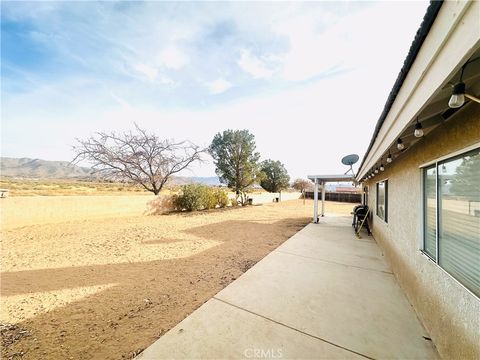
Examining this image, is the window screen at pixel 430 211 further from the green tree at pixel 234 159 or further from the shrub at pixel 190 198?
the green tree at pixel 234 159

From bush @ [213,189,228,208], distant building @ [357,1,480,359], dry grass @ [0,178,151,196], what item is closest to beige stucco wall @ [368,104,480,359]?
distant building @ [357,1,480,359]

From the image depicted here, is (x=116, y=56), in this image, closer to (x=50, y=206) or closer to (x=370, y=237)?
(x=50, y=206)

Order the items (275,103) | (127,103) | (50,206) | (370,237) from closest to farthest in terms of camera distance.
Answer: (370,237) → (50,206) → (275,103) → (127,103)

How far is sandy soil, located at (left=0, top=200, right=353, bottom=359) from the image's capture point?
7.76 feet

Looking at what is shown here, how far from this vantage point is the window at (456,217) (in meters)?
1.71

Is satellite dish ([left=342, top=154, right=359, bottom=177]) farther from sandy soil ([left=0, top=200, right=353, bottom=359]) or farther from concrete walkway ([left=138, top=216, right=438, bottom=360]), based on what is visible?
concrete walkway ([left=138, top=216, right=438, bottom=360])

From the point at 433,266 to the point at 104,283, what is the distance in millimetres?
5187

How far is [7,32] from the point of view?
580cm

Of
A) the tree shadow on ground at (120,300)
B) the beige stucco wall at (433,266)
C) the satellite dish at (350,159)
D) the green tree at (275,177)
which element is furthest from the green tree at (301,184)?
the beige stucco wall at (433,266)

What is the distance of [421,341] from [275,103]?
9.35 metres

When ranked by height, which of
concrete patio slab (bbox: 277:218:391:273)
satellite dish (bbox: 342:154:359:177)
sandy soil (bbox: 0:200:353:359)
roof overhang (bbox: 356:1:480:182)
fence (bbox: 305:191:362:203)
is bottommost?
sandy soil (bbox: 0:200:353:359)

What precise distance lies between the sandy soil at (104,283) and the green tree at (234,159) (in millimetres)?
12085

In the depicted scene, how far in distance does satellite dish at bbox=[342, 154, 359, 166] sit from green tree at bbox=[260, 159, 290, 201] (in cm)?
2092

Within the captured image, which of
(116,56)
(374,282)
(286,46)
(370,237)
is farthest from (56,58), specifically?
(370,237)
